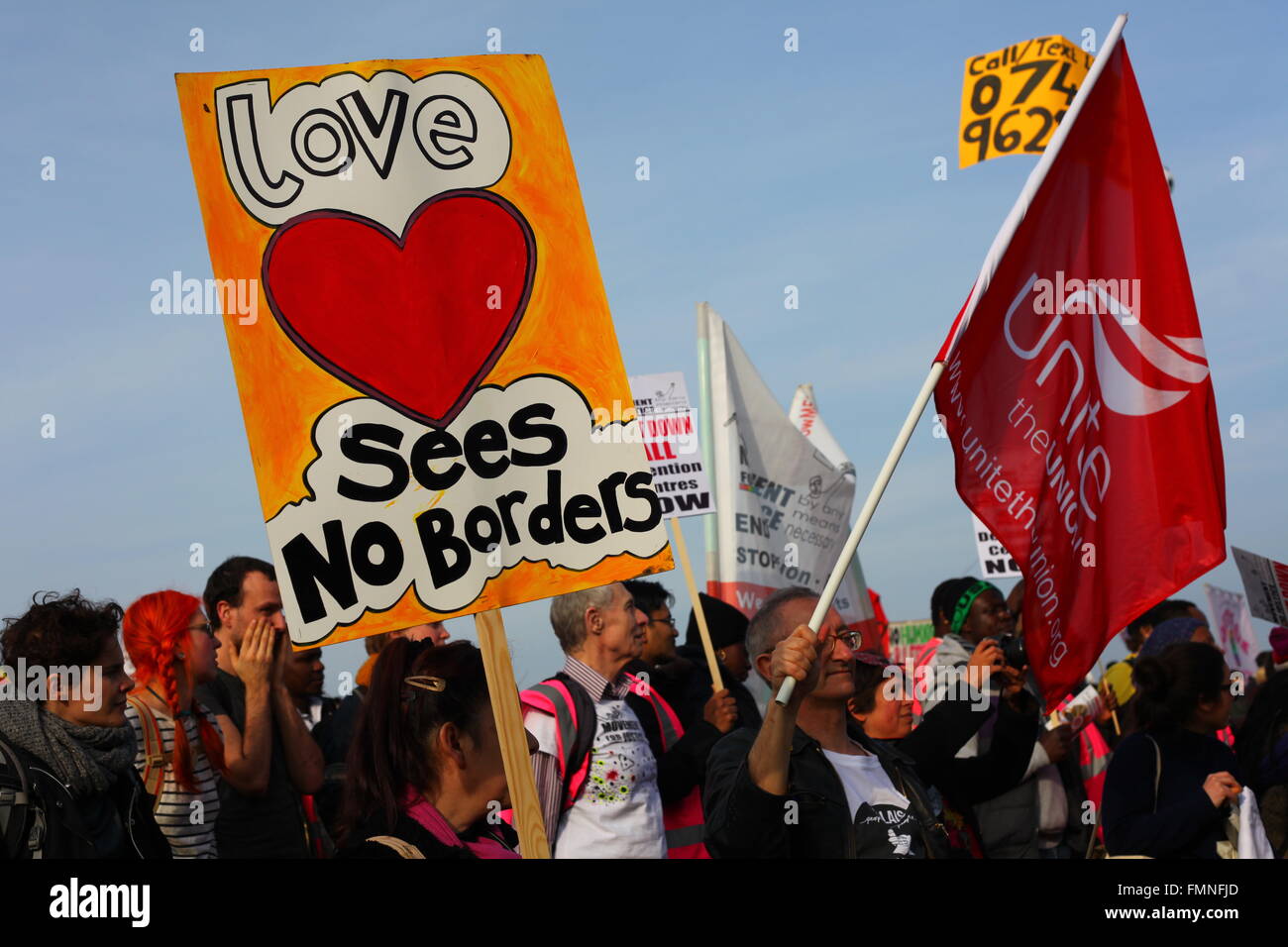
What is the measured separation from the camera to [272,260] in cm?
410

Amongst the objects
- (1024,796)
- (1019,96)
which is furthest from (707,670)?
(1019,96)

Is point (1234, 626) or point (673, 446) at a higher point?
point (673, 446)

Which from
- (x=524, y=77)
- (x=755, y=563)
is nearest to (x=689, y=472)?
Result: (x=755, y=563)

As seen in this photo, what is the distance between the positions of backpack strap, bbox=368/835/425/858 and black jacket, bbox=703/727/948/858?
2.85 feet

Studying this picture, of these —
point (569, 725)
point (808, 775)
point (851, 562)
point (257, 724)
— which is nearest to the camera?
point (808, 775)

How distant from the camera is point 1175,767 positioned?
17.6ft

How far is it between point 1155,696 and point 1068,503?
44.8 inches

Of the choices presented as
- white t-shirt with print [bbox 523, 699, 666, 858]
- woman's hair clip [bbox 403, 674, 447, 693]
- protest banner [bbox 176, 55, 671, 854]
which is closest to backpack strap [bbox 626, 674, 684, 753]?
white t-shirt with print [bbox 523, 699, 666, 858]

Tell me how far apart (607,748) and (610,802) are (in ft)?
0.68

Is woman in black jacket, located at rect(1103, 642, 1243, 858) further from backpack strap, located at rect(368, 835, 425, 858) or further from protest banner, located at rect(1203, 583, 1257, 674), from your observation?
protest banner, located at rect(1203, 583, 1257, 674)

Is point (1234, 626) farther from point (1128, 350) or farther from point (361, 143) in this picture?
point (361, 143)

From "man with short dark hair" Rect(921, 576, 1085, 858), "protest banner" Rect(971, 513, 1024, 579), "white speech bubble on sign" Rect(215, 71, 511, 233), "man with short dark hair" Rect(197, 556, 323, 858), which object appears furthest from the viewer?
"protest banner" Rect(971, 513, 1024, 579)

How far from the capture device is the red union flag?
4.81 metres

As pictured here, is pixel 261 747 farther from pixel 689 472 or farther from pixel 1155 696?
pixel 689 472
